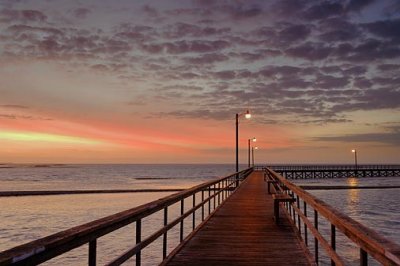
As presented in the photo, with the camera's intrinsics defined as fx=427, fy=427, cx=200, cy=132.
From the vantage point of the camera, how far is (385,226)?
85.1 ft

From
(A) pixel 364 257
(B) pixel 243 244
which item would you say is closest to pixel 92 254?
(A) pixel 364 257

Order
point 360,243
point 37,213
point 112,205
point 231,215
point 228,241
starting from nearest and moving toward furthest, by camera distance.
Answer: point 360,243 < point 228,241 < point 231,215 < point 37,213 < point 112,205

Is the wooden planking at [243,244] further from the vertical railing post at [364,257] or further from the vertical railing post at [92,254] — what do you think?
the vertical railing post at [364,257]

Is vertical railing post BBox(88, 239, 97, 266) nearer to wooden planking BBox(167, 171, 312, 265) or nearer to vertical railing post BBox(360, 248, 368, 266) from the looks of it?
vertical railing post BBox(360, 248, 368, 266)

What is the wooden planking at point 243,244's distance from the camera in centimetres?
691

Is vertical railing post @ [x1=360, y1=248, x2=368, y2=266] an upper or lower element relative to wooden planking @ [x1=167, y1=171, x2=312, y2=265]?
upper

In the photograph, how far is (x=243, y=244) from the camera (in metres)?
8.34

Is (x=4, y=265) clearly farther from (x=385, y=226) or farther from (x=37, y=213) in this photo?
(x=37, y=213)

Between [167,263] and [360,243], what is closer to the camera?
[360,243]

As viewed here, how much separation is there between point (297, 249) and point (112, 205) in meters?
31.1

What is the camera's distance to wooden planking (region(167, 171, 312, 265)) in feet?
22.7

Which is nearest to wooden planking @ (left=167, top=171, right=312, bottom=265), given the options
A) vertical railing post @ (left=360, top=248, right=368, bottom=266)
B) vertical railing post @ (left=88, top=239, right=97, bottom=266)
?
vertical railing post @ (left=88, top=239, right=97, bottom=266)

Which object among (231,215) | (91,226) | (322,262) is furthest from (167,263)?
(322,262)

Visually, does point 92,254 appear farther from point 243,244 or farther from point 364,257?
A: point 243,244
